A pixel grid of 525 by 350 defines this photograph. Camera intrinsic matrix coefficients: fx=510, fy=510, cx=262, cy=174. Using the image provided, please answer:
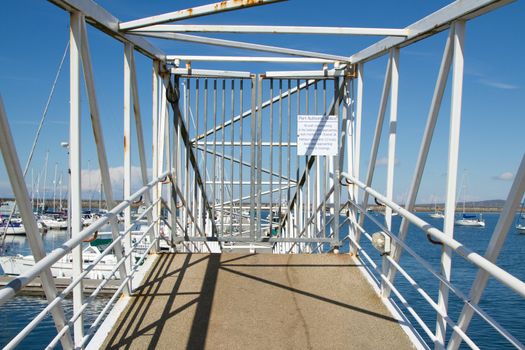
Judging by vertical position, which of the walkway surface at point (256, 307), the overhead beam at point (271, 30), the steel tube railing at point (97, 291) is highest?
the overhead beam at point (271, 30)

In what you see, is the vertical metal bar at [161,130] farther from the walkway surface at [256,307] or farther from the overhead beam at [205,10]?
the overhead beam at [205,10]

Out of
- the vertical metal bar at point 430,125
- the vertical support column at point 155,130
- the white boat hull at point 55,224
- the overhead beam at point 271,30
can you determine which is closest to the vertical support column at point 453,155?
the vertical metal bar at point 430,125

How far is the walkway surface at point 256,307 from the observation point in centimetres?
427

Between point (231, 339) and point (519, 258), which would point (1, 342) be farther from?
point (519, 258)

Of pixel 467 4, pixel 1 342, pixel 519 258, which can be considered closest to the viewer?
pixel 467 4

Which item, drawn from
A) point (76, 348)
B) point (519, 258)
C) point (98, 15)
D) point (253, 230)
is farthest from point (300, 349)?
point (519, 258)

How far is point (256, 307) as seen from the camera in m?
4.96

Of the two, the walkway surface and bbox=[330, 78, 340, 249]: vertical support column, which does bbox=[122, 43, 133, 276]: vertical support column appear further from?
bbox=[330, 78, 340, 249]: vertical support column

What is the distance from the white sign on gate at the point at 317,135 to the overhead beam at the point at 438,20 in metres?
1.14

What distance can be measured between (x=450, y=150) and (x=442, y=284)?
1005 mm

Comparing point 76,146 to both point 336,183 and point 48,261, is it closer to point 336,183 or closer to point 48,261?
point 48,261

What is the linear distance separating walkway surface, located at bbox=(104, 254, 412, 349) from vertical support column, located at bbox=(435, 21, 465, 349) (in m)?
0.61

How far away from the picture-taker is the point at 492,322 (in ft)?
8.88

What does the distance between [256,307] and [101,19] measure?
2952 millimetres
